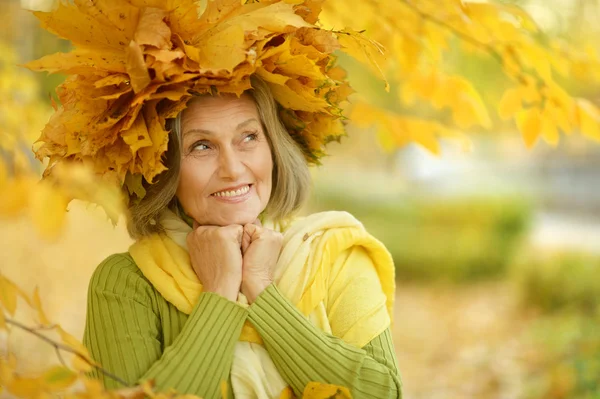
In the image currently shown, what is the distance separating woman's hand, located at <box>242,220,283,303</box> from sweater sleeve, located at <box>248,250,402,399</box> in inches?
1.4

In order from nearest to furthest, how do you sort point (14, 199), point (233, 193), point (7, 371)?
point (14, 199), point (7, 371), point (233, 193)

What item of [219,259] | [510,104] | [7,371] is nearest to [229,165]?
[219,259]

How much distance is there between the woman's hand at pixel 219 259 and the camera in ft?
5.60

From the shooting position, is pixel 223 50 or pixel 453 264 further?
pixel 453 264

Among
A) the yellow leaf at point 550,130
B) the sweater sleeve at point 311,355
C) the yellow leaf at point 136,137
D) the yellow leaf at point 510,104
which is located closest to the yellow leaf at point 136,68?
the yellow leaf at point 136,137

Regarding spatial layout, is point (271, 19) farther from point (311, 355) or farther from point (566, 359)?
point (566, 359)

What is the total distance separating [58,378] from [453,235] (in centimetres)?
751

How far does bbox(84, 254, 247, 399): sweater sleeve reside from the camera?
5.18 feet

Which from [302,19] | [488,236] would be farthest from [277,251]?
[488,236]

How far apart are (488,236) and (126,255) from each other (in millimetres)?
6976

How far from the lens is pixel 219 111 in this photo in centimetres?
174

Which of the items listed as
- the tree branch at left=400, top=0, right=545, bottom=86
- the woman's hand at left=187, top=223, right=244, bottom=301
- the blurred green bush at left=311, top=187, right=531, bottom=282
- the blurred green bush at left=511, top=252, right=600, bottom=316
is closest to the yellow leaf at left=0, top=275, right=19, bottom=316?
the woman's hand at left=187, top=223, right=244, bottom=301

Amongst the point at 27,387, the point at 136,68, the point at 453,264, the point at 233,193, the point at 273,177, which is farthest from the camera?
the point at 453,264

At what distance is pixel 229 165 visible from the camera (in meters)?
1.73
